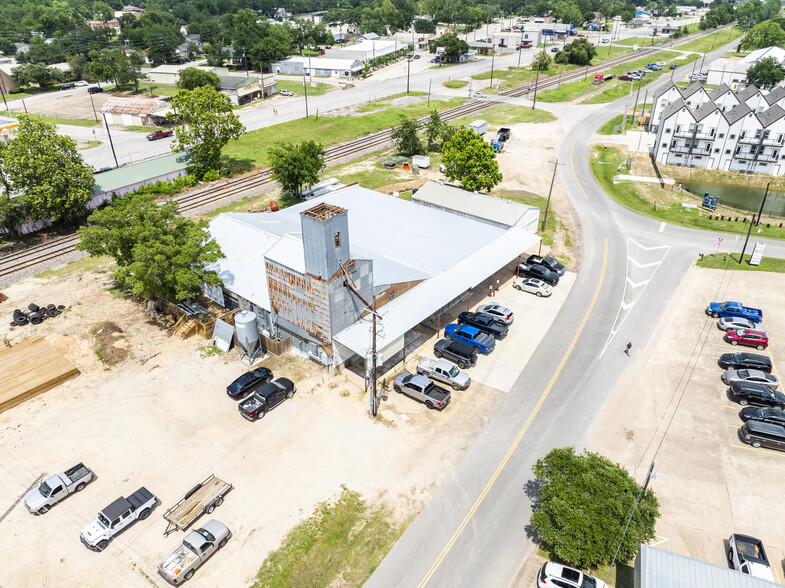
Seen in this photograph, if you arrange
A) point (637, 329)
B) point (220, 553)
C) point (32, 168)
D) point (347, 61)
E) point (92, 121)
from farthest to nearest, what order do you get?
point (347, 61) → point (92, 121) → point (32, 168) → point (637, 329) → point (220, 553)

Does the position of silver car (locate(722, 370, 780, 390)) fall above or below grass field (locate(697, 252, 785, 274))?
above

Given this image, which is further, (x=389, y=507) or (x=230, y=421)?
(x=230, y=421)

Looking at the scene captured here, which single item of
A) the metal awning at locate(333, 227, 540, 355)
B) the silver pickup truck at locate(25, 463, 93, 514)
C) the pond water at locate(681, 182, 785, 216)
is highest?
the metal awning at locate(333, 227, 540, 355)

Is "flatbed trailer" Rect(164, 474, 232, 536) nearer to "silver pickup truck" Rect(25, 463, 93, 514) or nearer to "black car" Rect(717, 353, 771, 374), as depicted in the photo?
"silver pickup truck" Rect(25, 463, 93, 514)

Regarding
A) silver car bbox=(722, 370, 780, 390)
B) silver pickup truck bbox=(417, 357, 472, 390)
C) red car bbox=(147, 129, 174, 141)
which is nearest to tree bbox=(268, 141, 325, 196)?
silver pickup truck bbox=(417, 357, 472, 390)

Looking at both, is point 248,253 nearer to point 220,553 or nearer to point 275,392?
point 275,392

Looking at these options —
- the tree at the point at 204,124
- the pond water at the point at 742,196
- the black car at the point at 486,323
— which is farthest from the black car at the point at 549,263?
the tree at the point at 204,124

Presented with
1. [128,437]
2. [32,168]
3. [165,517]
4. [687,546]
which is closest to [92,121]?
[32,168]
